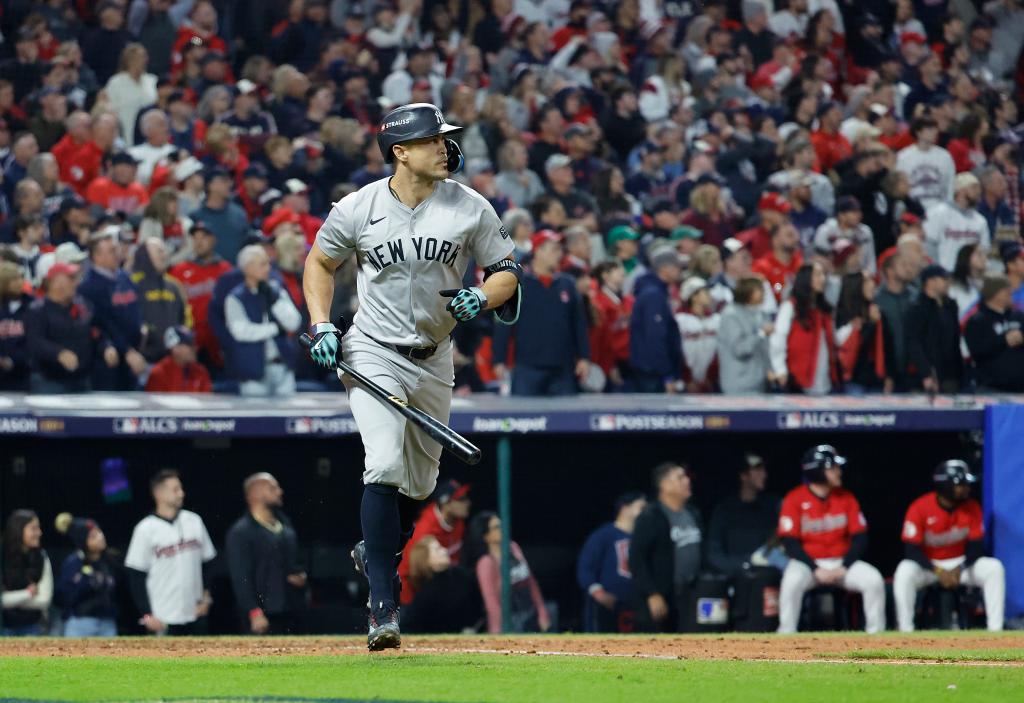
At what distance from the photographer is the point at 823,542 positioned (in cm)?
1070

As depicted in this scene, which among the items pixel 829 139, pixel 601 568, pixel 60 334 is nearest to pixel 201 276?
pixel 60 334

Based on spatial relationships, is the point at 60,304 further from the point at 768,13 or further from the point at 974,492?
the point at 768,13

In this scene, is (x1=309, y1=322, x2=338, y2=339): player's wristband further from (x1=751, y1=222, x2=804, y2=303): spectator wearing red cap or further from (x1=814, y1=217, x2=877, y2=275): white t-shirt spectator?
(x1=814, y1=217, x2=877, y2=275): white t-shirt spectator

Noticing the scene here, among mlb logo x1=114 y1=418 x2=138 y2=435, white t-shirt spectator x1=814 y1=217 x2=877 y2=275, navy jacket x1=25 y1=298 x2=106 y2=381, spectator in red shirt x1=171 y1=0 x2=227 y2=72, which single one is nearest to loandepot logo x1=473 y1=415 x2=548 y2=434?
mlb logo x1=114 y1=418 x2=138 y2=435

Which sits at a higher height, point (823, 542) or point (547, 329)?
point (547, 329)

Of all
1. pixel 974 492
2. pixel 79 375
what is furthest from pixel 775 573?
pixel 79 375

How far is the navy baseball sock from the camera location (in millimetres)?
6262

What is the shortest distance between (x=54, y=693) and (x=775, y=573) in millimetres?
5925

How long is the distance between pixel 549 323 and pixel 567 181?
9.42 ft

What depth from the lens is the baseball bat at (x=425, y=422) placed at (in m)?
6.22

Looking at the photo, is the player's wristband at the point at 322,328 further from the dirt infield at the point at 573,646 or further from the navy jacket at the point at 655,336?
the navy jacket at the point at 655,336

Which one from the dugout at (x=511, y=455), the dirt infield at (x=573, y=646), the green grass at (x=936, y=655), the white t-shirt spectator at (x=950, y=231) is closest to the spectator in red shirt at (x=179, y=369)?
the dugout at (x=511, y=455)

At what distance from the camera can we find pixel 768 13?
57.5 feet

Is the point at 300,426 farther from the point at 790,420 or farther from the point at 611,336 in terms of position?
the point at 790,420
